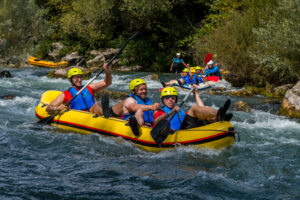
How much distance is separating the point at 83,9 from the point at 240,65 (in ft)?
39.0

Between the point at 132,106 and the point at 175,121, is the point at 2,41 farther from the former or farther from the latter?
the point at 175,121

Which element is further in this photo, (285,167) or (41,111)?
(41,111)

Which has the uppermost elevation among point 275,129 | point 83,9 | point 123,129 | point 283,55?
point 83,9

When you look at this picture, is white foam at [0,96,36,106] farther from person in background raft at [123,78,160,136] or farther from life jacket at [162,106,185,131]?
life jacket at [162,106,185,131]

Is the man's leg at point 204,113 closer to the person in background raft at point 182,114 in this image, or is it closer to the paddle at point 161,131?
the person in background raft at point 182,114

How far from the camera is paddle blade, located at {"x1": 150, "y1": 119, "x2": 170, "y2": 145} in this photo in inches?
194

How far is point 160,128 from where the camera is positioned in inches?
195

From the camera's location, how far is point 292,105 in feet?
28.6

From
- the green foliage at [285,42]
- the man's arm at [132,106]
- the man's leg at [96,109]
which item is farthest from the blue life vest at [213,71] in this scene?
the man's arm at [132,106]

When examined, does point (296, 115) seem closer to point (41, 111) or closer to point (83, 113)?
point (83, 113)

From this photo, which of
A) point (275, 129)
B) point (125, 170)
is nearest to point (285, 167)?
point (125, 170)

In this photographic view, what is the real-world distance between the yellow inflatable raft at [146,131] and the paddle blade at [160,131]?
A: 9 centimetres

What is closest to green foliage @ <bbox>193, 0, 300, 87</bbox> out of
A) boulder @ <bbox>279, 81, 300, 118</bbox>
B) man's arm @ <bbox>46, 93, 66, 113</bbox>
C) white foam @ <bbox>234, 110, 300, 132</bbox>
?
boulder @ <bbox>279, 81, 300, 118</bbox>

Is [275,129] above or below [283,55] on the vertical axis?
below
